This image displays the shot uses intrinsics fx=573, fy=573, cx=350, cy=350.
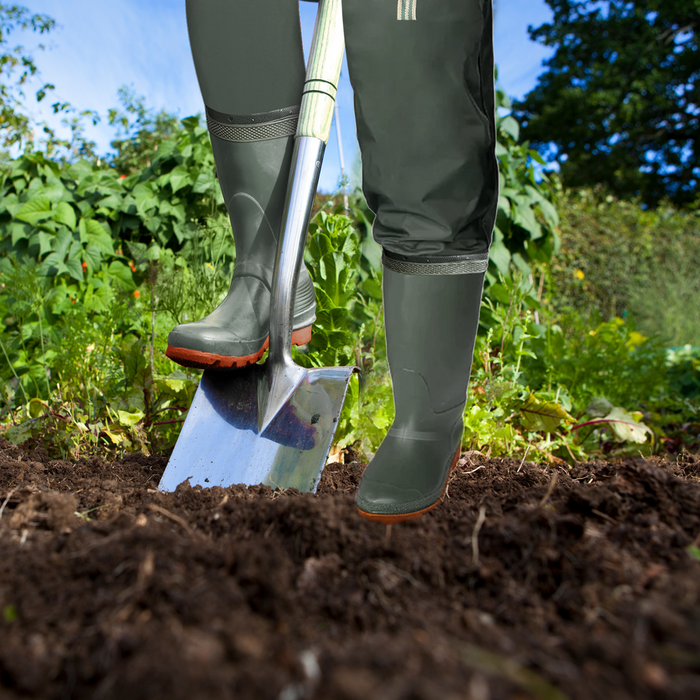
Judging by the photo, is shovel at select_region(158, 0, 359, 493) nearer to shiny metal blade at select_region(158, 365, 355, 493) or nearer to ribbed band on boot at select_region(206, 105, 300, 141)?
shiny metal blade at select_region(158, 365, 355, 493)

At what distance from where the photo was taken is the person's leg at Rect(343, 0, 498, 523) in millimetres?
1072

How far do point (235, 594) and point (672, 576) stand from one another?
1.69 feet

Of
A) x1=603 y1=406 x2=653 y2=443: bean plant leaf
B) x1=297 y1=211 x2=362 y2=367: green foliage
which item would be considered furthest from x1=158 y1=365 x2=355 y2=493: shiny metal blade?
x1=603 y1=406 x2=653 y2=443: bean plant leaf

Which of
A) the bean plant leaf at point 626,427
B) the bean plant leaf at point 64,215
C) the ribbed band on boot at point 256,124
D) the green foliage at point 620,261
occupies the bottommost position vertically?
the green foliage at point 620,261

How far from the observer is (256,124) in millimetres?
1772

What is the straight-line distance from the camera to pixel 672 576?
2.22ft

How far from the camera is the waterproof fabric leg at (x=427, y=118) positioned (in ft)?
3.48

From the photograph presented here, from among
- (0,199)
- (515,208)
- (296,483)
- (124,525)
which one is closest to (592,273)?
(515,208)

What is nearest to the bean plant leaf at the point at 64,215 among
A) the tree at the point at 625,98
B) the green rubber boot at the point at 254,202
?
the green rubber boot at the point at 254,202

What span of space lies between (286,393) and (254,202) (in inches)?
24.2

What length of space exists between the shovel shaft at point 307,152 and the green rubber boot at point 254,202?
108 millimetres

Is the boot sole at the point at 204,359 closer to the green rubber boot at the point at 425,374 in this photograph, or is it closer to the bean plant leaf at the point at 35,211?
the green rubber boot at the point at 425,374

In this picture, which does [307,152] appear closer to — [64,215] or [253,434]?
[253,434]

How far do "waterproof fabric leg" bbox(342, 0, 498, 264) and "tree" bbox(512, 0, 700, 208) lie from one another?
54.5ft
